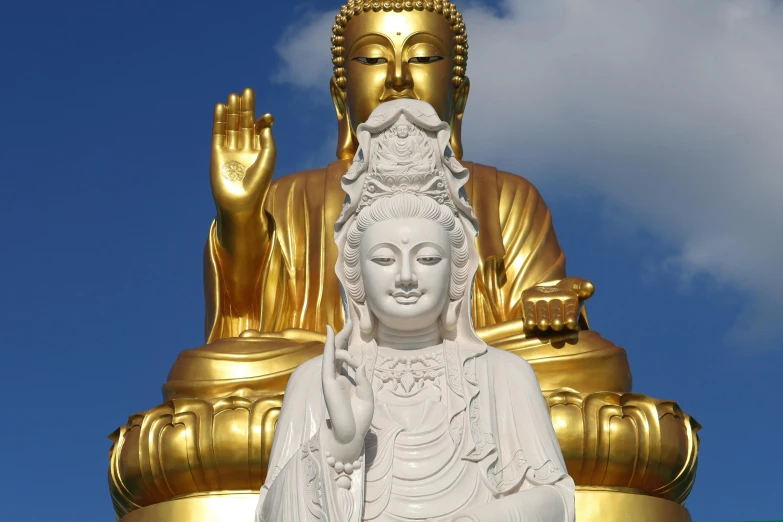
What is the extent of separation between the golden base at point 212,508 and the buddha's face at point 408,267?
7.83ft

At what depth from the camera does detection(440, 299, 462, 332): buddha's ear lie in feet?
19.7

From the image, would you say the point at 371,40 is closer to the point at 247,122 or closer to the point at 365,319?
the point at 247,122

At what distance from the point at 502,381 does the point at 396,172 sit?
896mm

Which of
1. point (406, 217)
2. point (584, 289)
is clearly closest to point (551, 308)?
point (584, 289)

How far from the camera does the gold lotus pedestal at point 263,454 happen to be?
782 centimetres

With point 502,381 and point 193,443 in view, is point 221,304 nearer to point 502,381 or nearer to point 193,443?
point 193,443

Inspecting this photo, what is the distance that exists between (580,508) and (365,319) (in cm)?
240

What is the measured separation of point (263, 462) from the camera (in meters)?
7.82

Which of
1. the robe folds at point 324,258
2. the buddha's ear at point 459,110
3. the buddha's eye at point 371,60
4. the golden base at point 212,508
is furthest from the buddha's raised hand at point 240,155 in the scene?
the buddha's ear at point 459,110

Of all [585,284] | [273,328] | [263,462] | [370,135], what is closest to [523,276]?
[585,284]

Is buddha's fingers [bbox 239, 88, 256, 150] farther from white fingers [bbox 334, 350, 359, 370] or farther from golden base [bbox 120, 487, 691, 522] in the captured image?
white fingers [bbox 334, 350, 359, 370]

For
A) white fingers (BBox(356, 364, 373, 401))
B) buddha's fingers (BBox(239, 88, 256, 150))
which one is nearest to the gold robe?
buddha's fingers (BBox(239, 88, 256, 150))

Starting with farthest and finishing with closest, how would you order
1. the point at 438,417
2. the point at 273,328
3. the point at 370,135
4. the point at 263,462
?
1. the point at 273,328
2. the point at 263,462
3. the point at 370,135
4. the point at 438,417

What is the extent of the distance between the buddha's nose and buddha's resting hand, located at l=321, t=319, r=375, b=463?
478cm
